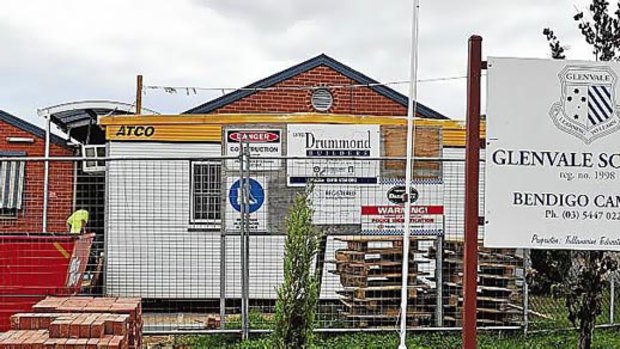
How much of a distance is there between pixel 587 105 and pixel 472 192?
1.04m

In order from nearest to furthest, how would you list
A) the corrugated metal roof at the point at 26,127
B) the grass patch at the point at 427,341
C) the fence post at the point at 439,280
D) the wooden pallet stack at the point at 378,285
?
the grass patch at the point at 427,341
the fence post at the point at 439,280
the wooden pallet stack at the point at 378,285
the corrugated metal roof at the point at 26,127

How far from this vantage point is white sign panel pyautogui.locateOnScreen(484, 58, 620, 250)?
5.65m

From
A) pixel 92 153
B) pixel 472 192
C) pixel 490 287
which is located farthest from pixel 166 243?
pixel 472 192

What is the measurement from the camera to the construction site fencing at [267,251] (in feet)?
30.5

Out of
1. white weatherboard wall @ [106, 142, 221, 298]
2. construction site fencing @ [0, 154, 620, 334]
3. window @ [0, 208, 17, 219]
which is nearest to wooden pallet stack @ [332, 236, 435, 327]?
construction site fencing @ [0, 154, 620, 334]

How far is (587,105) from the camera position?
18.9 ft

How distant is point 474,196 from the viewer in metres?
5.66

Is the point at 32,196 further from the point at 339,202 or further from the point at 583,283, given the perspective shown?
the point at 583,283

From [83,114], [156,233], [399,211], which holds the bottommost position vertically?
[156,233]

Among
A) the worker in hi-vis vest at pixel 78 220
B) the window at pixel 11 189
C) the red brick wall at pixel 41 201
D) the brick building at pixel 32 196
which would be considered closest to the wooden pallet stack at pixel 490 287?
the worker in hi-vis vest at pixel 78 220

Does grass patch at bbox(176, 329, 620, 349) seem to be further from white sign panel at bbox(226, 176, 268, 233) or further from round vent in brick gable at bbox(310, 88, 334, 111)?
round vent in brick gable at bbox(310, 88, 334, 111)

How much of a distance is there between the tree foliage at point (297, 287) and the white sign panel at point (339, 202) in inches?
167

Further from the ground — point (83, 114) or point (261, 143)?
point (83, 114)

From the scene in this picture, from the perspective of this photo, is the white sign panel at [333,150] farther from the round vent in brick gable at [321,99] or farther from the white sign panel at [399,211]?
the round vent in brick gable at [321,99]
